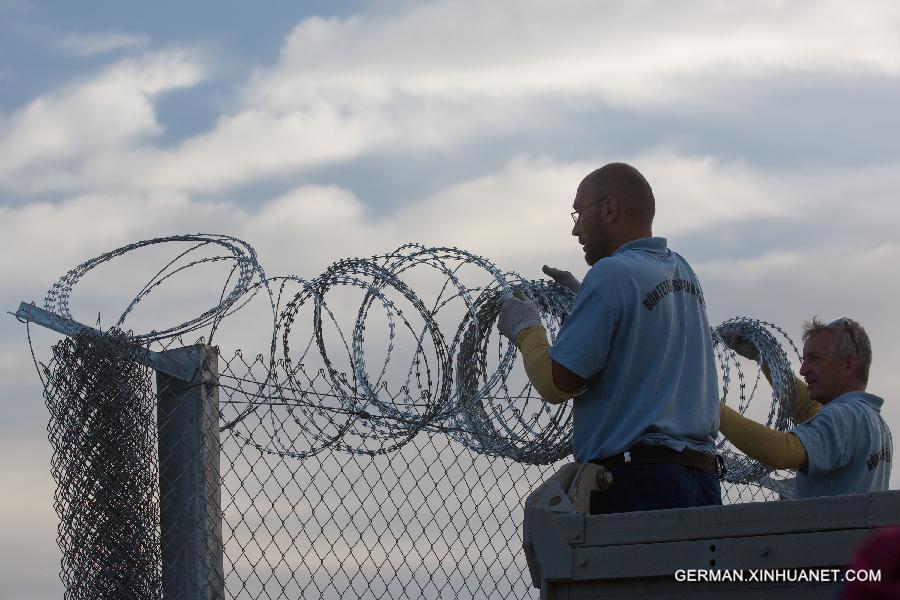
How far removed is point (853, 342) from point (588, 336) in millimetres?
1685

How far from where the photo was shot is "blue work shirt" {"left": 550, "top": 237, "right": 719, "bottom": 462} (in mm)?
4074

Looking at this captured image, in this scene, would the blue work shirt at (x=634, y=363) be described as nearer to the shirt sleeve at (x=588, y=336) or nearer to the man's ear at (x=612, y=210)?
the shirt sleeve at (x=588, y=336)

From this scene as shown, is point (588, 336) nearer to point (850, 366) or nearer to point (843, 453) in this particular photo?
point (843, 453)

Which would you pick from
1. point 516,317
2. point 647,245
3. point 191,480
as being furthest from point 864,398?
point 191,480

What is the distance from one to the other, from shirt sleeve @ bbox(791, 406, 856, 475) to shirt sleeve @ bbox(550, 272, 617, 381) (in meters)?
0.99

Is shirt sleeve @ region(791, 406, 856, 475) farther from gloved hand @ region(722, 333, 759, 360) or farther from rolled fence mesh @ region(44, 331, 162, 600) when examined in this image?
rolled fence mesh @ region(44, 331, 162, 600)

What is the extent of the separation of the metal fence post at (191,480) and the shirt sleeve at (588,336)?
5.25ft

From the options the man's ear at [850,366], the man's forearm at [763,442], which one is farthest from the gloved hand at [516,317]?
the man's ear at [850,366]

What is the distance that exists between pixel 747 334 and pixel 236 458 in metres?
2.77

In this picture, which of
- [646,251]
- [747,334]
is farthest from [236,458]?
[747,334]

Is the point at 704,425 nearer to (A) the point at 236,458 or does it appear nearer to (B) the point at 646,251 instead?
(B) the point at 646,251

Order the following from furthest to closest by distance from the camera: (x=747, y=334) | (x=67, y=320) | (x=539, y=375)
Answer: (x=747, y=334), (x=67, y=320), (x=539, y=375)

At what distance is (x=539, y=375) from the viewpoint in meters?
4.25

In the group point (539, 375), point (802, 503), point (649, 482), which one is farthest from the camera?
point (539, 375)
